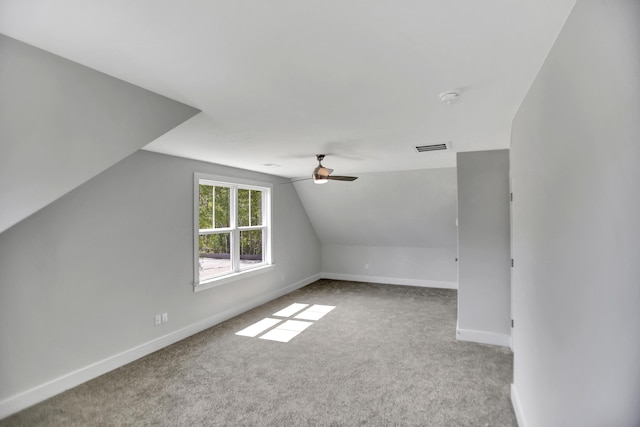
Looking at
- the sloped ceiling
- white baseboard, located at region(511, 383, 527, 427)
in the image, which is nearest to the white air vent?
the sloped ceiling

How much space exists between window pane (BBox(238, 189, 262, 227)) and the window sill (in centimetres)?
79

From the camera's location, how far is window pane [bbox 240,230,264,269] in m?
5.65

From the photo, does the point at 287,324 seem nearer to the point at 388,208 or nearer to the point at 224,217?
the point at 224,217

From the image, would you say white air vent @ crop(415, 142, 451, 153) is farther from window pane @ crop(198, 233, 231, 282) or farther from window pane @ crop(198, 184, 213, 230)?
window pane @ crop(198, 233, 231, 282)

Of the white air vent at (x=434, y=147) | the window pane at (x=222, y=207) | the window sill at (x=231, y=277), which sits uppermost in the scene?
the white air vent at (x=434, y=147)

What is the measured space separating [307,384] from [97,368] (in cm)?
206

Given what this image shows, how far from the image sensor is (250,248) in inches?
229

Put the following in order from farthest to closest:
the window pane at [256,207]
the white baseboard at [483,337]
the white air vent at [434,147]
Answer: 1. the window pane at [256,207]
2. the white baseboard at [483,337]
3. the white air vent at [434,147]

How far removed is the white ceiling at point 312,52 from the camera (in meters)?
1.25

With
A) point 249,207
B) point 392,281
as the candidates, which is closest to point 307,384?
A: point 249,207

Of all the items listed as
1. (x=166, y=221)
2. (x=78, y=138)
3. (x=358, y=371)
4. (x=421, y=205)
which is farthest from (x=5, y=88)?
(x=421, y=205)

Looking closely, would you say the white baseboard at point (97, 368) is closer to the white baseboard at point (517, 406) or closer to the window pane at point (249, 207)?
the window pane at point (249, 207)

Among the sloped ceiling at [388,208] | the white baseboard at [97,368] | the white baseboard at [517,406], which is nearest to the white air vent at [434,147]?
the sloped ceiling at [388,208]

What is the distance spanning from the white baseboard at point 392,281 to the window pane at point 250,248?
235cm
